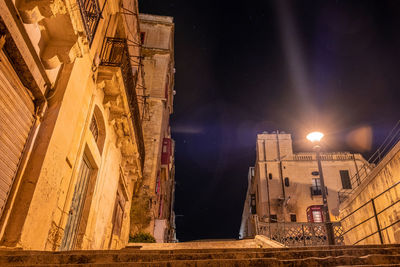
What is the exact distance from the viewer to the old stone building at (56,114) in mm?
4922

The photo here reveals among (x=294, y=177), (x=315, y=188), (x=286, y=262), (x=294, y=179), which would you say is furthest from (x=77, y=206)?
(x=315, y=188)

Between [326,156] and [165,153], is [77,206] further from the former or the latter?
[326,156]

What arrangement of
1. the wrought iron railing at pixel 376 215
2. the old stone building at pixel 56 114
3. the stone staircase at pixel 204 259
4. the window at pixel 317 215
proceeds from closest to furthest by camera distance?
the stone staircase at pixel 204 259 → the old stone building at pixel 56 114 → the wrought iron railing at pixel 376 215 → the window at pixel 317 215

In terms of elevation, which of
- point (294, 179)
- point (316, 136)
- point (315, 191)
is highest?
point (294, 179)

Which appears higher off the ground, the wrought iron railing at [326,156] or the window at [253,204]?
the wrought iron railing at [326,156]

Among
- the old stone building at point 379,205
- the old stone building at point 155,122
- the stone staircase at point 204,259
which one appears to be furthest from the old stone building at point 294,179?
the stone staircase at point 204,259

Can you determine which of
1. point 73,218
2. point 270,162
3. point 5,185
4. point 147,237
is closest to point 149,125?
point 147,237

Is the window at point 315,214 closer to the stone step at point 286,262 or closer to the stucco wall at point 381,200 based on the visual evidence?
the stucco wall at point 381,200

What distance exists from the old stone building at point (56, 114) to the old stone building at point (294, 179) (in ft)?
Answer: 88.7

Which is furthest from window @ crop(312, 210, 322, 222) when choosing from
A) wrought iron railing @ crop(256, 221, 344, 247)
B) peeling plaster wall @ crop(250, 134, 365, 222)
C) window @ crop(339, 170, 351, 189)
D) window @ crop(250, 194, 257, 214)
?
wrought iron railing @ crop(256, 221, 344, 247)

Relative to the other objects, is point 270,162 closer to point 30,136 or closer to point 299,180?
point 299,180

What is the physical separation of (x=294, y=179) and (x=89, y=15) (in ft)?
106

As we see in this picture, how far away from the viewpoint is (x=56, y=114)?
598cm

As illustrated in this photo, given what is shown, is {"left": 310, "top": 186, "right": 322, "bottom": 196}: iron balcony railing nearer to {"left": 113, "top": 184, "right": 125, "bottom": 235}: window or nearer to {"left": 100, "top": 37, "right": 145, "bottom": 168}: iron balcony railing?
{"left": 113, "top": 184, "right": 125, "bottom": 235}: window
